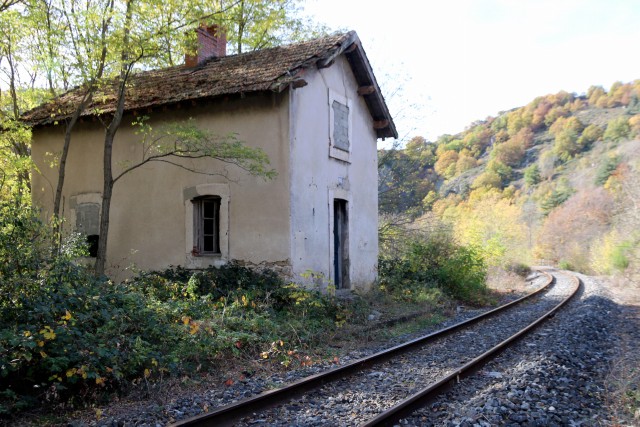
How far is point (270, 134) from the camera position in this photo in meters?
11.1

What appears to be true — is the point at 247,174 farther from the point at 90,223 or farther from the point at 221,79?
the point at 90,223

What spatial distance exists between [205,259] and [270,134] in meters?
3.16

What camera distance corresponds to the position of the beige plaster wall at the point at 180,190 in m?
11.0

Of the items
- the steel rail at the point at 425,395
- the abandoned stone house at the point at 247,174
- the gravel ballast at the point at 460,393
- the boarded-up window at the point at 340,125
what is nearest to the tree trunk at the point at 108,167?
the abandoned stone house at the point at 247,174

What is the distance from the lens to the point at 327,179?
40.8 ft

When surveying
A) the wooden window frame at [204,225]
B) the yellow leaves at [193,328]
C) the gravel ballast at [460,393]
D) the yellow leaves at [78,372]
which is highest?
the wooden window frame at [204,225]

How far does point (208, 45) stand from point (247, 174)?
5.71 m

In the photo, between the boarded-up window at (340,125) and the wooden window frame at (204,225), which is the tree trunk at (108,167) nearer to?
the wooden window frame at (204,225)

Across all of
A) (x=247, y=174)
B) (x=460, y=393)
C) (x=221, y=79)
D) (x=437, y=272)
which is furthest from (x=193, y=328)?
(x=437, y=272)

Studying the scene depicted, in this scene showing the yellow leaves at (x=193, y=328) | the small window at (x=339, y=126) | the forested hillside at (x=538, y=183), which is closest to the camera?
the yellow leaves at (x=193, y=328)

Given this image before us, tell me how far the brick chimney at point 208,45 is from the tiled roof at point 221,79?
307 millimetres

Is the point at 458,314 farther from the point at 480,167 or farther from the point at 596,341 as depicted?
the point at 480,167

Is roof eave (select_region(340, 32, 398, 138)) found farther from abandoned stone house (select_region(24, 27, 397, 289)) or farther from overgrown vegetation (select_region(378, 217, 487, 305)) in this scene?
overgrown vegetation (select_region(378, 217, 487, 305))

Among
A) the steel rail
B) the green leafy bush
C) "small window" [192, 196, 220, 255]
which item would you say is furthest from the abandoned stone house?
the steel rail
